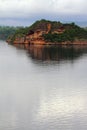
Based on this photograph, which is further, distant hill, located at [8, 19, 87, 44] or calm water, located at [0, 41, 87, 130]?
distant hill, located at [8, 19, 87, 44]

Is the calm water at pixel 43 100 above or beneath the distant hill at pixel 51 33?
above

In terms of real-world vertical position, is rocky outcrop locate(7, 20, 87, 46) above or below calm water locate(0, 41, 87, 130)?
Answer: below

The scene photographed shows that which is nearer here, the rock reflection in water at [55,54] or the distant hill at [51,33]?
the rock reflection in water at [55,54]

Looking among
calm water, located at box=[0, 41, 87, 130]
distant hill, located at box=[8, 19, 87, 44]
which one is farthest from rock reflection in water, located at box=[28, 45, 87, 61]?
distant hill, located at box=[8, 19, 87, 44]

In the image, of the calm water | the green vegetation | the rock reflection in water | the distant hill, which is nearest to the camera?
the calm water

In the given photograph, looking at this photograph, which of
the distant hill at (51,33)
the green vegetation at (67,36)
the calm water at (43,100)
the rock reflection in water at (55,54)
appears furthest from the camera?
the distant hill at (51,33)

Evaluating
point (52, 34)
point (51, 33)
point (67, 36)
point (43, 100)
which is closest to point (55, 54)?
point (67, 36)

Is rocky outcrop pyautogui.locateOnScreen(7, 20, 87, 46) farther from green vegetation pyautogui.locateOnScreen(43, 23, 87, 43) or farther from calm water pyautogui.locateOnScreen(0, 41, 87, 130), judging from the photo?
calm water pyautogui.locateOnScreen(0, 41, 87, 130)

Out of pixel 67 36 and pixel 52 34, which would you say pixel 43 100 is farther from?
pixel 52 34

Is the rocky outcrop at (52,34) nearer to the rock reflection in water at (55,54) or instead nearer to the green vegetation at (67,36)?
the green vegetation at (67,36)

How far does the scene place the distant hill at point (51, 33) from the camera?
154 meters

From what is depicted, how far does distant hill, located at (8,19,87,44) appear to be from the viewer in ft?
507

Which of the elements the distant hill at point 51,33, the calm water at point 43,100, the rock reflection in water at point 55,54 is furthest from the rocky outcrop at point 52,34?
the calm water at point 43,100

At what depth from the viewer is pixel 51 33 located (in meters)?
156
